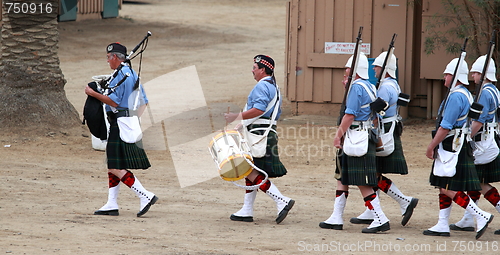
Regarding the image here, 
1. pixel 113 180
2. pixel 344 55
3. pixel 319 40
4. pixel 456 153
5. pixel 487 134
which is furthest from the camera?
pixel 319 40

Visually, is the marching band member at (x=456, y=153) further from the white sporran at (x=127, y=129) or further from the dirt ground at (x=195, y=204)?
the white sporran at (x=127, y=129)

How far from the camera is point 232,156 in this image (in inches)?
262

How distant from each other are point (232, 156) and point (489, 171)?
2.57 metres

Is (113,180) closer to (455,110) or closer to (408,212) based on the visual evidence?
(408,212)

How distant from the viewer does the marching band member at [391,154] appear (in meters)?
6.98

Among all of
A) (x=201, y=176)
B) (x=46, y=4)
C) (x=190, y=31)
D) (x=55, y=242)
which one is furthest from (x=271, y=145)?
(x=190, y=31)

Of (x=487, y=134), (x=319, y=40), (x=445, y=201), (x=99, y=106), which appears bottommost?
(x=445, y=201)

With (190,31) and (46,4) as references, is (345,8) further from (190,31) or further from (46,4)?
(190,31)

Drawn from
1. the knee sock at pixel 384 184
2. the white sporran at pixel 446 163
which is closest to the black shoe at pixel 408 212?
the knee sock at pixel 384 184

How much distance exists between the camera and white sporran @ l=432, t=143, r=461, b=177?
6305 mm

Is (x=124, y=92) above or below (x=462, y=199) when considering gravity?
above

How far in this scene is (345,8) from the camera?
13.8m

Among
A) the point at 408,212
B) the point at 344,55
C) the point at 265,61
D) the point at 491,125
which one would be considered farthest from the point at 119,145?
the point at 344,55

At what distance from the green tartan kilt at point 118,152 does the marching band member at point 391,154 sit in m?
2.43
